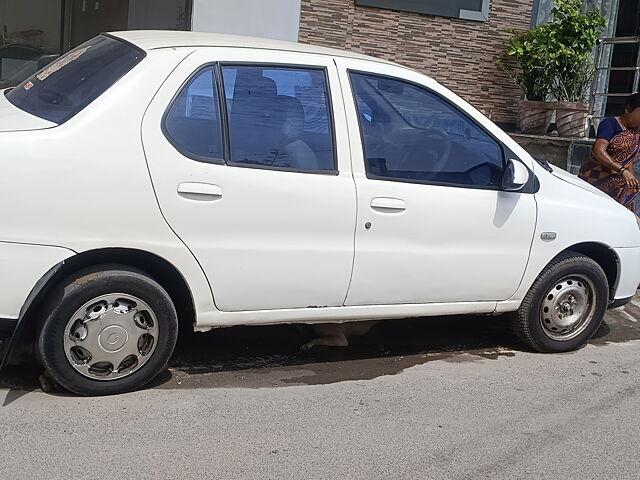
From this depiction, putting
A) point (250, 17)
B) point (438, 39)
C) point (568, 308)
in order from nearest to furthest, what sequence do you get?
1. point (568, 308)
2. point (250, 17)
3. point (438, 39)

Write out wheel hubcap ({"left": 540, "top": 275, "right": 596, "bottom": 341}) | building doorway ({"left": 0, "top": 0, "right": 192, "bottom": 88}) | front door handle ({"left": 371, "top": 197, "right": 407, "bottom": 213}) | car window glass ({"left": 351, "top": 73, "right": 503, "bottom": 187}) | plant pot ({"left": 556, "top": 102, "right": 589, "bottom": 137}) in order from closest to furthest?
front door handle ({"left": 371, "top": 197, "right": 407, "bottom": 213}) < car window glass ({"left": 351, "top": 73, "right": 503, "bottom": 187}) < wheel hubcap ({"left": 540, "top": 275, "right": 596, "bottom": 341}) < plant pot ({"left": 556, "top": 102, "right": 589, "bottom": 137}) < building doorway ({"left": 0, "top": 0, "right": 192, "bottom": 88})

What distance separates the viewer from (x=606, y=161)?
24.2ft

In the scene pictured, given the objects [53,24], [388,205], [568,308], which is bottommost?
[568,308]

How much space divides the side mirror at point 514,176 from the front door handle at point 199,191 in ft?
6.15

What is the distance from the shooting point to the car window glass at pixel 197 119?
175 inches

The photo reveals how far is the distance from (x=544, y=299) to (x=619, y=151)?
2296 mm

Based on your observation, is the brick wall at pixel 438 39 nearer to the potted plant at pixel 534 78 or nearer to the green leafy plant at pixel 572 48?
the potted plant at pixel 534 78

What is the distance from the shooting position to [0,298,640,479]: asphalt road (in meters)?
3.93

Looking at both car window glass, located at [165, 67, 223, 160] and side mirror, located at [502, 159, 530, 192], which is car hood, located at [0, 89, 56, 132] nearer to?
car window glass, located at [165, 67, 223, 160]

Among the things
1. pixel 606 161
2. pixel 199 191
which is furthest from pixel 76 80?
pixel 606 161

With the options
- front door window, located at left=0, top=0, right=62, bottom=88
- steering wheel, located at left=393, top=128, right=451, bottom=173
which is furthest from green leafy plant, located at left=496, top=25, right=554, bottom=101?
front door window, located at left=0, top=0, right=62, bottom=88

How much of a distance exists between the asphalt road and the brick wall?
5906 millimetres

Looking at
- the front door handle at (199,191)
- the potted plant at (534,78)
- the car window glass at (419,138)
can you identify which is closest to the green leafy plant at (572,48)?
the potted plant at (534,78)

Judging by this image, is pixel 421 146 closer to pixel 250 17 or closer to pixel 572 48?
pixel 250 17
